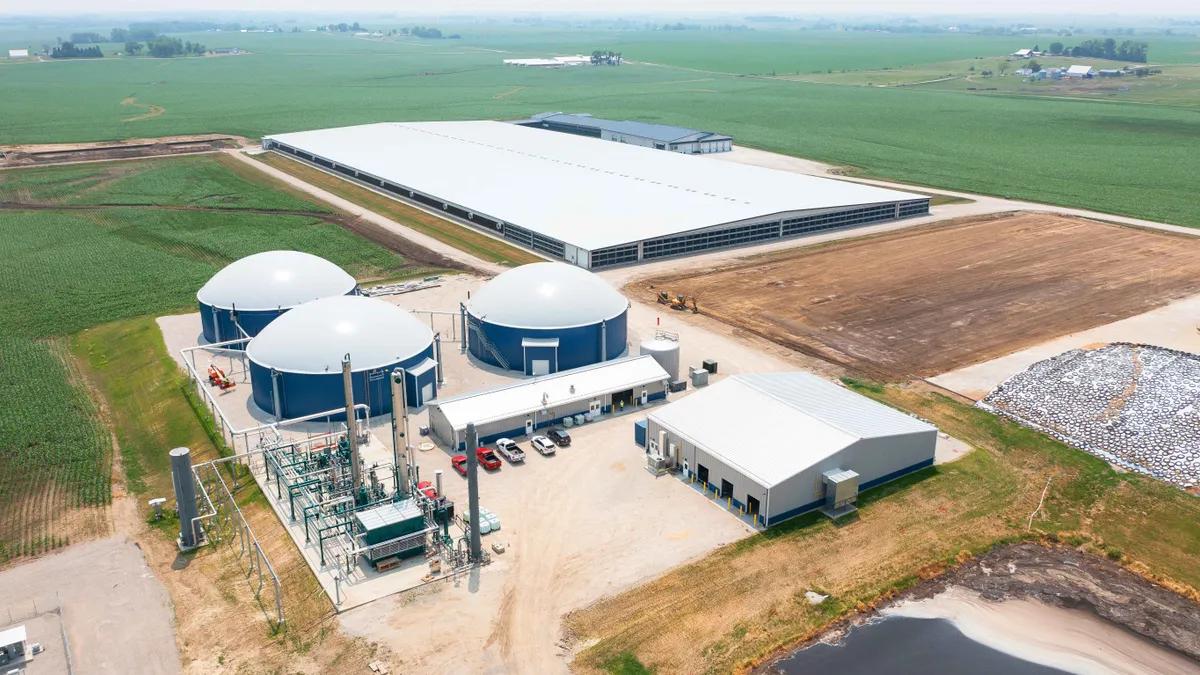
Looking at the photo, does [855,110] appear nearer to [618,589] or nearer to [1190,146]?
[1190,146]

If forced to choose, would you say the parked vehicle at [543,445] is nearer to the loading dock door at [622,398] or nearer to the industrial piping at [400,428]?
the loading dock door at [622,398]

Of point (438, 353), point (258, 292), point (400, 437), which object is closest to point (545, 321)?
point (438, 353)

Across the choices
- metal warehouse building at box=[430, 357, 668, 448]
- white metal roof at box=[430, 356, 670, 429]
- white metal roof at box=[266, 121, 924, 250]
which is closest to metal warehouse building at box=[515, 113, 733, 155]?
white metal roof at box=[266, 121, 924, 250]

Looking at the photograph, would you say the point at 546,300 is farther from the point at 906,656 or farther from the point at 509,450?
the point at 906,656

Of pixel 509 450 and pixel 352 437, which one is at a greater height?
pixel 352 437

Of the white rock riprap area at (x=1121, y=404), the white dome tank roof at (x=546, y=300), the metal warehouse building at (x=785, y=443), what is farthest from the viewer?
the white dome tank roof at (x=546, y=300)

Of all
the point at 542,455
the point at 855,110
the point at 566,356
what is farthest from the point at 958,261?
the point at 855,110

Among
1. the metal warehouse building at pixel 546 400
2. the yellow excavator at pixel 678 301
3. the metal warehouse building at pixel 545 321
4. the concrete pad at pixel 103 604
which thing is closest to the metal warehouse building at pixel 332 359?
the metal warehouse building at pixel 546 400
